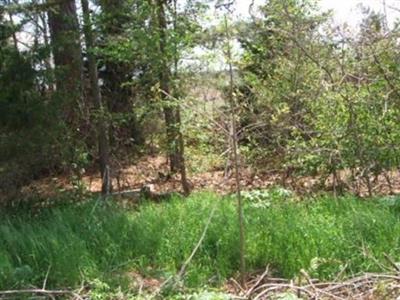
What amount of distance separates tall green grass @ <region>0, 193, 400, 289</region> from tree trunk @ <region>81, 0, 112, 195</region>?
303cm

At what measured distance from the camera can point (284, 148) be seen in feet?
26.4

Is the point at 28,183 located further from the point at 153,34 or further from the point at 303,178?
the point at 303,178

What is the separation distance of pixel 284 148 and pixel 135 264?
3649mm

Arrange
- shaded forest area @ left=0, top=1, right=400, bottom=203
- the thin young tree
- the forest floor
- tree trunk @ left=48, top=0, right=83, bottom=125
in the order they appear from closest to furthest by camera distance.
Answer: the thin young tree < shaded forest area @ left=0, top=1, right=400, bottom=203 < the forest floor < tree trunk @ left=48, top=0, right=83, bottom=125

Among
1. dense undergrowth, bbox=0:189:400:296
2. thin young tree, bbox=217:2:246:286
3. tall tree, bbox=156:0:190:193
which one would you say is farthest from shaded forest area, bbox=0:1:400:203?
thin young tree, bbox=217:2:246:286

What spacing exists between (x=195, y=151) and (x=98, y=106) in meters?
1.74

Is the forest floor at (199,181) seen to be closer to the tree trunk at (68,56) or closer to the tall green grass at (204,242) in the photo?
the tall green grass at (204,242)

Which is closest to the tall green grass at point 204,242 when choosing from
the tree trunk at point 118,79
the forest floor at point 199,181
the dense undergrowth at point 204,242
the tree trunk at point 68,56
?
the dense undergrowth at point 204,242

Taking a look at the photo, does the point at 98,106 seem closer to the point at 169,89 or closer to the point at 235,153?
the point at 169,89

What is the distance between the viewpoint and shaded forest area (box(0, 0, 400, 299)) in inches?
187

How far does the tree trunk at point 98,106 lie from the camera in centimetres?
896

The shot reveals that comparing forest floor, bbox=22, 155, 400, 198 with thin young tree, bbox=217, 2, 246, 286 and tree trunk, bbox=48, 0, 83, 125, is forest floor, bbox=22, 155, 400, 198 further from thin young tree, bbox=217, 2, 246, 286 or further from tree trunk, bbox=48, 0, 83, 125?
thin young tree, bbox=217, 2, 246, 286

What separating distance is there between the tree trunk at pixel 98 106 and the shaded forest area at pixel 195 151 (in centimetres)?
3

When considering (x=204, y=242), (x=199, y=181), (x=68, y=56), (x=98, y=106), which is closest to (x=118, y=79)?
(x=98, y=106)
